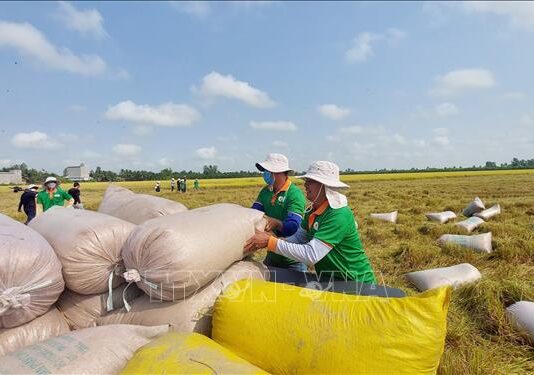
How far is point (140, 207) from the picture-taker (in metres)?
2.75

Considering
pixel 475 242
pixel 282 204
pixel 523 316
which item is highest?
pixel 282 204

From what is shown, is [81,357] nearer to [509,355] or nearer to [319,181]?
[319,181]

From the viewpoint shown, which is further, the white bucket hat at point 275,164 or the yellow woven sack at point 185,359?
the white bucket hat at point 275,164

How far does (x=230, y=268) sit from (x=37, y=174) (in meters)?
90.0

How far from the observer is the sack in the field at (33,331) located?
191 cm

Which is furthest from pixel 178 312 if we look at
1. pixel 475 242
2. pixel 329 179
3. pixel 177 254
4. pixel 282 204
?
pixel 475 242

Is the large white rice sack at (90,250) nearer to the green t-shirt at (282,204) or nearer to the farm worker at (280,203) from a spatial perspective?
the farm worker at (280,203)

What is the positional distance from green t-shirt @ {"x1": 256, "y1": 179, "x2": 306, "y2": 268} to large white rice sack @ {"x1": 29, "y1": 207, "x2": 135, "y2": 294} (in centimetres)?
111

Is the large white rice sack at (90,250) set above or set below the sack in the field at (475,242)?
A: above

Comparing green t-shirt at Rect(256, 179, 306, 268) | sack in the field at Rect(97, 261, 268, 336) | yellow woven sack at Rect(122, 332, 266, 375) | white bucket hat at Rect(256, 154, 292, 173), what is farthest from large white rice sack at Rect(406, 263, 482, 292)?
yellow woven sack at Rect(122, 332, 266, 375)

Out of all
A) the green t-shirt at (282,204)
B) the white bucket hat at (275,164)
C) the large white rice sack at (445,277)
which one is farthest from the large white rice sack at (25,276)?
the large white rice sack at (445,277)

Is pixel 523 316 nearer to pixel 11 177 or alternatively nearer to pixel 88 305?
pixel 88 305

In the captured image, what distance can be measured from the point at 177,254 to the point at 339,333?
826 millimetres

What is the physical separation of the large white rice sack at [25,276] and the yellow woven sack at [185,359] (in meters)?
0.60
